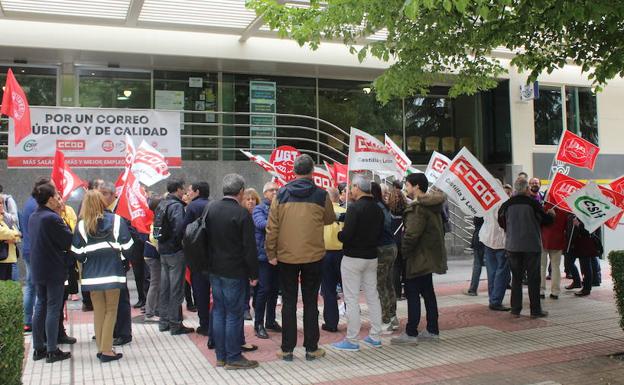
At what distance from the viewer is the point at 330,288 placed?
7.03 metres

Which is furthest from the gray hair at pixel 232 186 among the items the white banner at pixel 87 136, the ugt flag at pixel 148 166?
the white banner at pixel 87 136

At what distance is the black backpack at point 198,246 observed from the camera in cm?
551

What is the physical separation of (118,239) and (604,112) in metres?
18.4

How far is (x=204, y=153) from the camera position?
15.5m

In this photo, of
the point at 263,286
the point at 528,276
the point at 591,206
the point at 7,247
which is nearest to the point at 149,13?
the point at 7,247

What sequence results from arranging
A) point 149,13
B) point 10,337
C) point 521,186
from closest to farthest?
point 10,337
point 521,186
point 149,13

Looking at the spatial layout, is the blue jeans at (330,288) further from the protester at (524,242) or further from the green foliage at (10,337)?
the green foliage at (10,337)

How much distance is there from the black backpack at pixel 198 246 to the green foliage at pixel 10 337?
1677 mm

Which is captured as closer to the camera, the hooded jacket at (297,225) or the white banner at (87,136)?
the hooded jacket at (297,225)

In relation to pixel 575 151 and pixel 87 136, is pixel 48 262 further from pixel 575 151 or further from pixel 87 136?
pixel 575 151

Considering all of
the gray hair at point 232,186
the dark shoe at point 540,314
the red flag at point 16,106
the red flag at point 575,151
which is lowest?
the dark shoe at point 540,314

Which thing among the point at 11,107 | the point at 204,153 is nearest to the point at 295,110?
the point at 204,153

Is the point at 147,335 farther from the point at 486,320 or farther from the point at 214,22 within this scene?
the point at 214,22

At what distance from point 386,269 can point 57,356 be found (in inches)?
152
